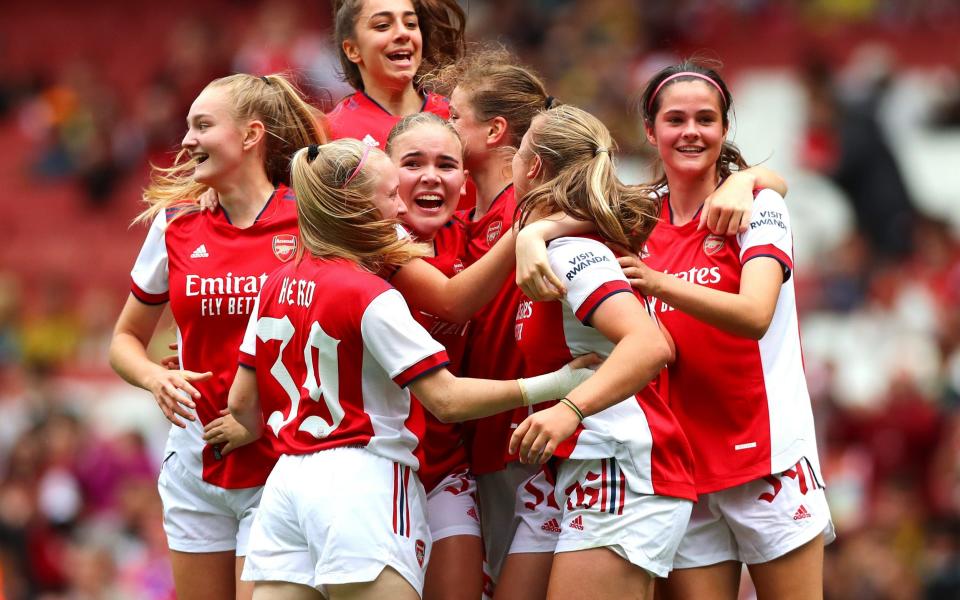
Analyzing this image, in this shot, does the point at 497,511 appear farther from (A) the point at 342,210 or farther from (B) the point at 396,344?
(A) the point at 342,210

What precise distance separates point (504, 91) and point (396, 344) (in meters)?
1.34

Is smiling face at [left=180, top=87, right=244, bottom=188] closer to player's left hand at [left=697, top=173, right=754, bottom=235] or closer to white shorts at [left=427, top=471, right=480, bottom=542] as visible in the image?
white shorts at [left=427, top=471, right=480, bottom=542]

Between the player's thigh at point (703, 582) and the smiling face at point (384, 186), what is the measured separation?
162 centimetres

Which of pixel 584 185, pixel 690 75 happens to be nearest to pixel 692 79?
pixel 690 75

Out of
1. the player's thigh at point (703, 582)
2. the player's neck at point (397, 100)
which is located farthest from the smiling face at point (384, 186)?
the player's thigh at point (703, 582)

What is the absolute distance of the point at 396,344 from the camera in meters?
4.43

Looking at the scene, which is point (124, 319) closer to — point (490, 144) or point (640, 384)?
point (490, 144)

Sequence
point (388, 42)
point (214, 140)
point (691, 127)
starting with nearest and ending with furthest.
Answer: point (691, 127)
point (214, 140)
point (388, 42)

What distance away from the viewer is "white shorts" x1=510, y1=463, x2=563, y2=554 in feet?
16.4

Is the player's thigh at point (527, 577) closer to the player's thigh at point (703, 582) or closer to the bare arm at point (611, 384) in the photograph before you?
the player's thigh at point (703, 582)

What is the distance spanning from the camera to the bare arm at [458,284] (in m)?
4.72

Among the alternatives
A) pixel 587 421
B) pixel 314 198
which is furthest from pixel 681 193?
pixel 314 198

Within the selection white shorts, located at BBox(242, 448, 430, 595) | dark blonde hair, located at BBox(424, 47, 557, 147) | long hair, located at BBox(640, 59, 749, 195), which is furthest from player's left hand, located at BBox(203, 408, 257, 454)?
long hair, located at BBox(640, 59, 749, 195)

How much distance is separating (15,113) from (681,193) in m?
15.1
